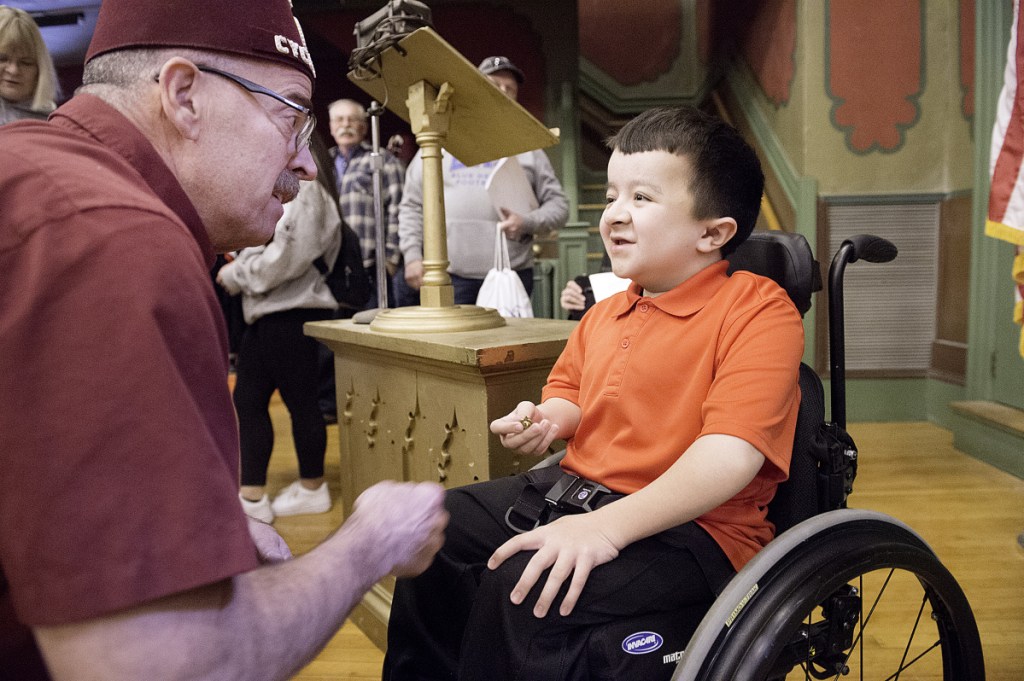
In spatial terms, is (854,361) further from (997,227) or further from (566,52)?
(566,52)

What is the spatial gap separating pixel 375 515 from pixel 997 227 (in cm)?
238

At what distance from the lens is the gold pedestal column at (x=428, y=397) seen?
4.77ft

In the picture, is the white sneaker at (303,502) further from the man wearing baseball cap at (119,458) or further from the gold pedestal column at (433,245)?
the man wearing baseball cap at (119,458)

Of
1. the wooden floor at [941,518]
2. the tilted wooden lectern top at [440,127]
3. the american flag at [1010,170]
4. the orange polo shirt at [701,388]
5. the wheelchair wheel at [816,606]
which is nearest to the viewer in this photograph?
the wheelchair wheel at [816,606]

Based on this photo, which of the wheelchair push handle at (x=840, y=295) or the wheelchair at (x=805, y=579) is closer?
the wheelchair at (x=805, y=579)

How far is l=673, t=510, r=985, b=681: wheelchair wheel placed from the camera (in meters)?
0.83

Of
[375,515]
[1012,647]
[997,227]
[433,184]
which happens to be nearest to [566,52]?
[997,227]

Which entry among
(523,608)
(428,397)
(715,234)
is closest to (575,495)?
(523,608)

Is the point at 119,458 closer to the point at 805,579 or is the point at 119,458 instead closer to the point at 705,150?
the point at 805,579

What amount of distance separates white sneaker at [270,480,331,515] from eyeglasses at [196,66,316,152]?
2.13m

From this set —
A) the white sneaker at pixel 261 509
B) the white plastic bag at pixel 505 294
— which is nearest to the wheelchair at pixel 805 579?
the white plastic bag at pixel 505 294

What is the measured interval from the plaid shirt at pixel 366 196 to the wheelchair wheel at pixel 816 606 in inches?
108

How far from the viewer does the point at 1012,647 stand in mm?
1701

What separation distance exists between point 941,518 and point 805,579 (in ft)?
6.57
